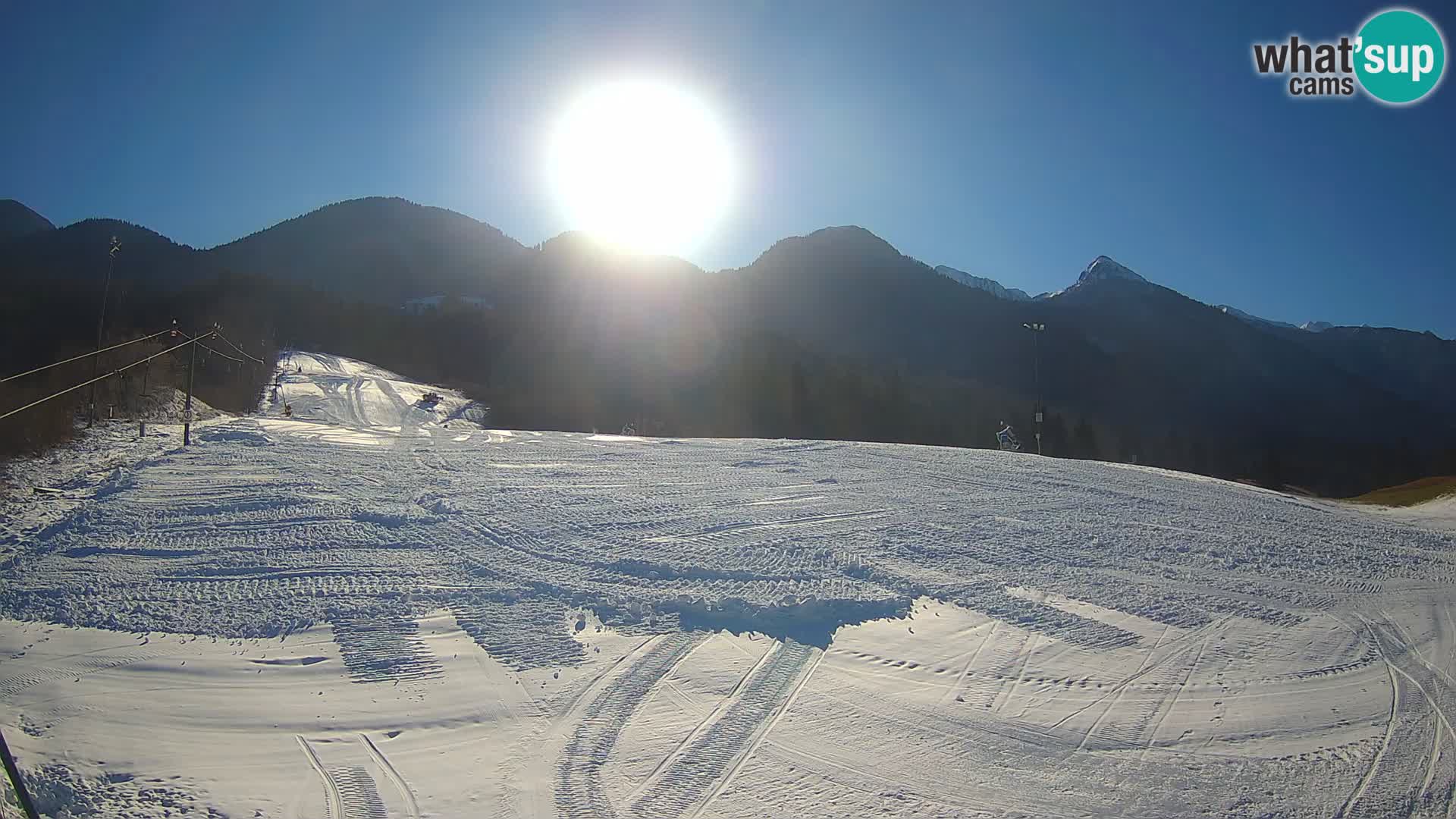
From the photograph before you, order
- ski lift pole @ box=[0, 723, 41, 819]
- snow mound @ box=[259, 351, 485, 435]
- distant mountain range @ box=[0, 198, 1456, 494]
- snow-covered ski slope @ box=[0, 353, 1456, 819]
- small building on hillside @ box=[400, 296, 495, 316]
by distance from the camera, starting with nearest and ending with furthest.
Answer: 1. ski lift pole @ box=[0, 723, 41, 819]
2. snow-covered ski slope @ box=[0, 353, 1456, 819]
3. snow mound @ box=[259, 351, 485, 435]
4. distant mountain range @ box=[0, 198, 1456, 494]
5. small building on hillside @ box=[400, 296, 495, 316]

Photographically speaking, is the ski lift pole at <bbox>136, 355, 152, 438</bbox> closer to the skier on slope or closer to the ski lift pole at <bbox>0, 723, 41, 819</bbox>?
the ski lift pole at <bbox>0, 723, 41, 819</bbox>

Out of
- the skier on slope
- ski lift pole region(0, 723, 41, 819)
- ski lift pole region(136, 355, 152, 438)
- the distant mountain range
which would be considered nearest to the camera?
ski lift pole region(0, 723, 41, 819)

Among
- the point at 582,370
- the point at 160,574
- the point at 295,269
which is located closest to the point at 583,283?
the point at 582,370

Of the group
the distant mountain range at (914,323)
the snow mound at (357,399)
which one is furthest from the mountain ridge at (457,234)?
the snow mound at (357,399)

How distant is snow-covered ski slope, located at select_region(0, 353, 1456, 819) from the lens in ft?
11.4

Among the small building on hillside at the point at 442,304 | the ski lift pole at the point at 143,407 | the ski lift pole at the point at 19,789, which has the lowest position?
the ski lift pole at the point at 19,789

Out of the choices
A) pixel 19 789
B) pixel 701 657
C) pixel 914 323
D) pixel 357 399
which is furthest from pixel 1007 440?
pixel 914 323

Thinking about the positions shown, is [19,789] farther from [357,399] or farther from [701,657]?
[357,399]

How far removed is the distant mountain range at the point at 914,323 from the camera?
91.8 meters

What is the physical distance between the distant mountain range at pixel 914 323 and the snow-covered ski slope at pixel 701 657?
66.7m

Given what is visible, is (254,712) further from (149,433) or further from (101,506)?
(149,433)

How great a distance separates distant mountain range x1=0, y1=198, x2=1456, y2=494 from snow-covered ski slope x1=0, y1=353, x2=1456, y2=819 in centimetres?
6667

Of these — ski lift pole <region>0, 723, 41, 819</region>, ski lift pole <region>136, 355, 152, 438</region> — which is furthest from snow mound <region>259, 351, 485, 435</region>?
ski lift pole <region>0, 723, 41, 819</region>

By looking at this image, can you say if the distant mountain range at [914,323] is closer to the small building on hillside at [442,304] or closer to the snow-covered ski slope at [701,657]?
the small building on hillside at [442,304]
